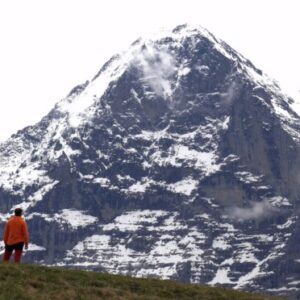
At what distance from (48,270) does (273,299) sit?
1461cm

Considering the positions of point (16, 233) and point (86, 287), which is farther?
point (16, 233)

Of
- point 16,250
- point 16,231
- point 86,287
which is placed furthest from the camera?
point 16,250

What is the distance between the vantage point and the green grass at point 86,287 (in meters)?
46.2

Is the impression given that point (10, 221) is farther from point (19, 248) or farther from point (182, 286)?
point (182, 286)

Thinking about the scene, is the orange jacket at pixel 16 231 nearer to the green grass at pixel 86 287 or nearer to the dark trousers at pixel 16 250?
the dark trousers at pixel 16 250

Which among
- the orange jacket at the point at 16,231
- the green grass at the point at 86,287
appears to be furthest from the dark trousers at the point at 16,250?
the green grass at the point at 86,287

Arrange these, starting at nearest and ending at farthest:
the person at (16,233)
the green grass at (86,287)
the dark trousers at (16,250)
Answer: the green grass at (86,287), the person at (16,233), the dark trousers at (16,250)

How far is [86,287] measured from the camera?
161ft

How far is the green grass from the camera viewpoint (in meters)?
46.2

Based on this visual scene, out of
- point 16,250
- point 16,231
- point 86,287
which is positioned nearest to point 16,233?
point 16,231

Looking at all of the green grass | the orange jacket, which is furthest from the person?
the green grass

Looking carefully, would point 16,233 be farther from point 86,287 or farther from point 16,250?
point 86,287

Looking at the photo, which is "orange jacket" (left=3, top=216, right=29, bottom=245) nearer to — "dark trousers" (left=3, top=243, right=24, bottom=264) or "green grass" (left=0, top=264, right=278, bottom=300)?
"dark trousers" (left=3, top=243, right=24, bottom=264)

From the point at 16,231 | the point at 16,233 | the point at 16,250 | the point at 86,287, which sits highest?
the point at 16,231
